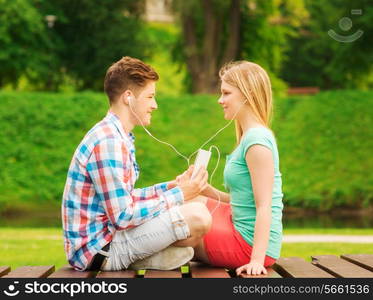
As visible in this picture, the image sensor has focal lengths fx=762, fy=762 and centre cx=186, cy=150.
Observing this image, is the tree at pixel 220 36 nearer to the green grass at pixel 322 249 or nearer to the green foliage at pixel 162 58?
the green foliage at pixel 162 58

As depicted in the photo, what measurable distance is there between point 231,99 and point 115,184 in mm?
853

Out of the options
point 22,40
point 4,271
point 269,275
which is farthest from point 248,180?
point 22,40

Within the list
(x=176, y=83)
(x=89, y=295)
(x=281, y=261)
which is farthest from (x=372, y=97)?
(x=176, y=83)

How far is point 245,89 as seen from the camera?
4.37 metres

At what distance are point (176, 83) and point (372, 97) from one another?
77.2 ft

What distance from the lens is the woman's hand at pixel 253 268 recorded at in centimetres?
404

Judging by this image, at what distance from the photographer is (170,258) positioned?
14.4ft

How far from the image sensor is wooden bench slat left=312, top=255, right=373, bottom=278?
13.0ft

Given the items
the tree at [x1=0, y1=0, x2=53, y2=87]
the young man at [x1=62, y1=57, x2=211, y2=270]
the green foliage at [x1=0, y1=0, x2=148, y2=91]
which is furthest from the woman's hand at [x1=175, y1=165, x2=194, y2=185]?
the green foliage at [x1=0, y1=0, x2=148, y2=91]

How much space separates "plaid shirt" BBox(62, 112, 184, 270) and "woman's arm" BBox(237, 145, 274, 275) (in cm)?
44

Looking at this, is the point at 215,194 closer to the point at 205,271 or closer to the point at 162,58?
the point at 205,271

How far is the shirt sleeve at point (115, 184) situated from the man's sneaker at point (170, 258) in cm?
26

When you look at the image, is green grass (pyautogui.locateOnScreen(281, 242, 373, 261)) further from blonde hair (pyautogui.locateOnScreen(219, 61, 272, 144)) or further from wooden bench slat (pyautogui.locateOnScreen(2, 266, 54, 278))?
wooden bench slat (pyautogui.locateOnScreen(2, 266, 54, 278))

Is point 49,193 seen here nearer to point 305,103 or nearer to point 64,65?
point 305,103
